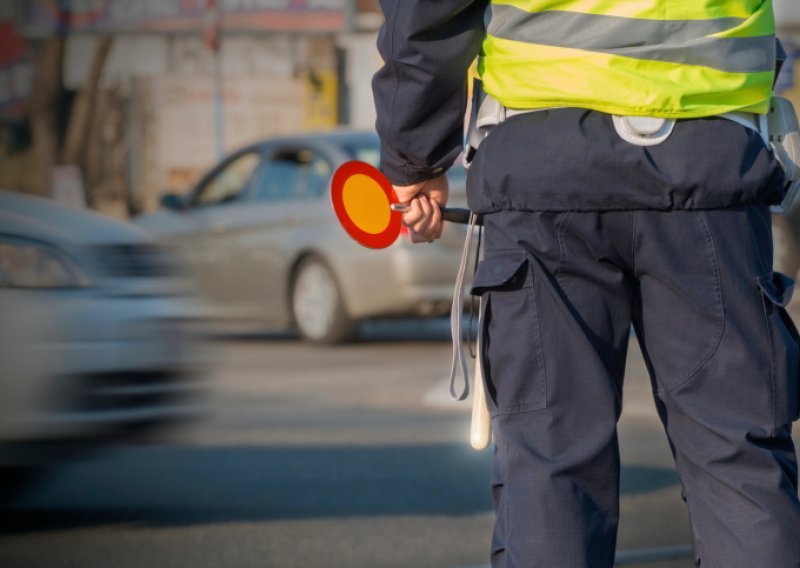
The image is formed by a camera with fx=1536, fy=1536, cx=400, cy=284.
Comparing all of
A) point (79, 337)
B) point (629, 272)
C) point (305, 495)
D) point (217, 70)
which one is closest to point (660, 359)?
point (629, 272)

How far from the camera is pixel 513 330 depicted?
2.50m

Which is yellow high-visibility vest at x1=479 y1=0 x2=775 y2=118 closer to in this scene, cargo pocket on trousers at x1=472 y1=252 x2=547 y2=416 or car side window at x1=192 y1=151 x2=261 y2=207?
cargo pocket on trousers at x1=472 y1=252 x2=547 y2=416

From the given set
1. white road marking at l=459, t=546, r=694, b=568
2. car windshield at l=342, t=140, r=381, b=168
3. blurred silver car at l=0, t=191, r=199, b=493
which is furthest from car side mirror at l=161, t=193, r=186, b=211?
white road marking at l=459, t=546, r=694, b=568

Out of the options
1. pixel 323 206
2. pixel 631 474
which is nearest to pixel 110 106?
pixel 323 206

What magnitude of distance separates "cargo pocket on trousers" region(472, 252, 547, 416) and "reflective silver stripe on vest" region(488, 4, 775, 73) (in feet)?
1.17

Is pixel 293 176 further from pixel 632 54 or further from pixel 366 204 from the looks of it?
pixel 632 54

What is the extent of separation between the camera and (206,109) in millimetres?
26719

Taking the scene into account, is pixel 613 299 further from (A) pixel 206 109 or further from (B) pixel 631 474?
(A) pixel 206 109

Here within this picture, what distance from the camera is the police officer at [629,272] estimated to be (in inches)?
96.3

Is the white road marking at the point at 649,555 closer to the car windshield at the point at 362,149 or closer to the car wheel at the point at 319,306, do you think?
the car wheel at the point at 319,306

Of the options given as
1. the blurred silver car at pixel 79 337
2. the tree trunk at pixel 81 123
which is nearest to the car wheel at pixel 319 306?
the blurred silver car at pixel 79 337

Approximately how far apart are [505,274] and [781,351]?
0.47 metres

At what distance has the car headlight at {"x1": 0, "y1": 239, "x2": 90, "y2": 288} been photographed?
491 cm

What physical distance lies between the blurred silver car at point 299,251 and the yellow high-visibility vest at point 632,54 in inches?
285
